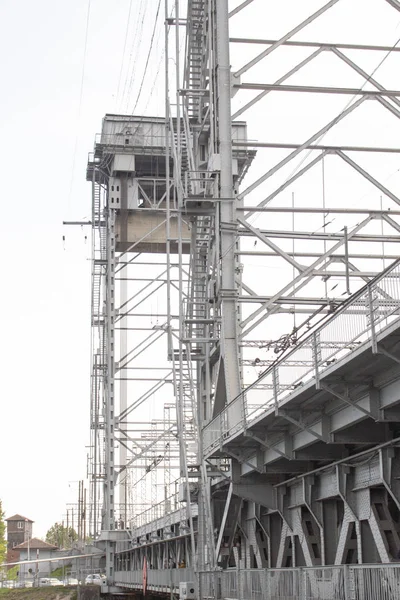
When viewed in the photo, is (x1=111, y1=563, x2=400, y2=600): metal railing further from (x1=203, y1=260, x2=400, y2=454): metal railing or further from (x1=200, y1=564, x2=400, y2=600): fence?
(x1=203, y1=260, x2=400, y2=454): metal railing

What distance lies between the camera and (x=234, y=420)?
28.5m

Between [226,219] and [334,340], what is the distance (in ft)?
45.1

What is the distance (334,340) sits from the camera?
20.7m

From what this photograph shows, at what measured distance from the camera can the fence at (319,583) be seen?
649 inches

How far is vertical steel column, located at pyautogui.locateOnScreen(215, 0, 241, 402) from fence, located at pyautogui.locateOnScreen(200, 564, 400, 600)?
26.1ft

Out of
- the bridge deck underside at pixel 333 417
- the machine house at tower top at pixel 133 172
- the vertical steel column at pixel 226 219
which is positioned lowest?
the bridge deck underside at pixel 333 417

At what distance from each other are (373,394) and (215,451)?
1075 centimetres

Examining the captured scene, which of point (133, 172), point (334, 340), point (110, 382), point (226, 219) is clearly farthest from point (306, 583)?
point (133, 172)

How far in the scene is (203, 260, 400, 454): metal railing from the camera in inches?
718

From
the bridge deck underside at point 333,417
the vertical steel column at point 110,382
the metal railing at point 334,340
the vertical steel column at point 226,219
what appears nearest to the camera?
the metal railing at point 334,340

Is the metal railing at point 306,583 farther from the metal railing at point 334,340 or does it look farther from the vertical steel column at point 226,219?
the vertical steel column at point 226,219

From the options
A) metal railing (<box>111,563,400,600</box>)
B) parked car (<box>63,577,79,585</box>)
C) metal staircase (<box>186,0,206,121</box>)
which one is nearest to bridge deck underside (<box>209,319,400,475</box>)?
metal railing (<box>111,563,400,600</box>)

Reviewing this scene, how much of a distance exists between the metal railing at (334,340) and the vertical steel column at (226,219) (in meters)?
4.61

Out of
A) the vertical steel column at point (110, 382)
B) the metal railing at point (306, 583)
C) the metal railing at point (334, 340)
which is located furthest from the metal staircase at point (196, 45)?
the vertical steel column at point (110, 382)
